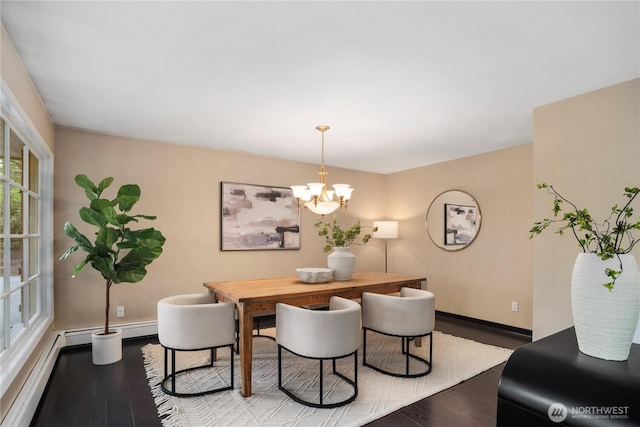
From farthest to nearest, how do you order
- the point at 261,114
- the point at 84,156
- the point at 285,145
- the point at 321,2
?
the point at 285,145 → the point at 84,156 → the point at 261,114 → the point at 321,2

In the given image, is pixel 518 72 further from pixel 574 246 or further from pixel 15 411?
pixel 15 411

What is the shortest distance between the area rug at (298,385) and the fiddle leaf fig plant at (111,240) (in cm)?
87

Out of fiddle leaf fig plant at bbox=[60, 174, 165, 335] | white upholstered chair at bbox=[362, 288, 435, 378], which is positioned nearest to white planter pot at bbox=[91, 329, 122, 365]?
fiddle leaf fig plant at bbox=[60, 174, 165, 335]

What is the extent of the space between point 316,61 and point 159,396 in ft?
8.38

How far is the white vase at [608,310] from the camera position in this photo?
1.20 metres

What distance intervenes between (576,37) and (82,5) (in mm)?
2503

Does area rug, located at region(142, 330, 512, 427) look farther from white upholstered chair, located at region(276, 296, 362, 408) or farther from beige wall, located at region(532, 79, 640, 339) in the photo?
beige wall, located at region(532, 79, 640, 339)

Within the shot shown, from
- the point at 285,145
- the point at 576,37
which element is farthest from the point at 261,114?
the point at 576,37

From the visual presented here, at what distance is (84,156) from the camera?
12.3 feet

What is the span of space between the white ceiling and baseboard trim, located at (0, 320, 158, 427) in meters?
2.05

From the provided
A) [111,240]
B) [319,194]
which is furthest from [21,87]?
[319,194]

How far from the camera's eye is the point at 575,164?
2719 mm

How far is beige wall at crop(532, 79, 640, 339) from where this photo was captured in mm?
2469

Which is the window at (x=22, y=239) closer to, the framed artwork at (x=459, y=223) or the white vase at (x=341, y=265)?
the white vase at (x=341, y=265)
